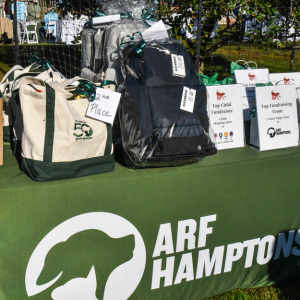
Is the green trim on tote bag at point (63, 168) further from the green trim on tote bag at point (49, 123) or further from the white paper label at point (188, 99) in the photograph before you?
the white paper label at point (188, 99)

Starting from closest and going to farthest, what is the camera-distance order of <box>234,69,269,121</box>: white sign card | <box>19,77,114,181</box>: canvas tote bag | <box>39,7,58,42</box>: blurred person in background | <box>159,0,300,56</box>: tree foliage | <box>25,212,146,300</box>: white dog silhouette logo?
<box>19,77,114,181</box>: canvas tote bag < <box>25,212,146,300</box>: white dog silhouette logo < <box>234,69,269,121</box>: white sign card < <box>159,0,300,56</box>: tree foliage < <box>39,7,58,42</box>: blurred person in background

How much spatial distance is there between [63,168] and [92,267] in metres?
0.48

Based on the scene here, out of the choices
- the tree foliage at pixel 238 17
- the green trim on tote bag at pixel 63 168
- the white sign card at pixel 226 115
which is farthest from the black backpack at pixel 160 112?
the tree foliage at pixel 238 17

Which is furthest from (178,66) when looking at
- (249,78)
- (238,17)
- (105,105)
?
(238,17)

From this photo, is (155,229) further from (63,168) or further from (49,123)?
(49,123)

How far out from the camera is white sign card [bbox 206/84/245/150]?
2291 mm

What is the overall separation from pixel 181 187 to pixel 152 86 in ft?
1.58

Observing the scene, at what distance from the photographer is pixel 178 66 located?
202 cm

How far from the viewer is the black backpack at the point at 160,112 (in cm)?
188

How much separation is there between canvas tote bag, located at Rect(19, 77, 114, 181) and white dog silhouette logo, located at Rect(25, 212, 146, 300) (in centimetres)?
22

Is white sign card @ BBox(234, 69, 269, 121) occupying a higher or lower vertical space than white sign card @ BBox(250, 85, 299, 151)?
higher

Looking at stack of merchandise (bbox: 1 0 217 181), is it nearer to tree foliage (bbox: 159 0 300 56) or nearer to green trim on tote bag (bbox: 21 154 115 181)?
green trim on tote bag (bbox: 21 154 115 181)

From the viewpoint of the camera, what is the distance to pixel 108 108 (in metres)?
1.88

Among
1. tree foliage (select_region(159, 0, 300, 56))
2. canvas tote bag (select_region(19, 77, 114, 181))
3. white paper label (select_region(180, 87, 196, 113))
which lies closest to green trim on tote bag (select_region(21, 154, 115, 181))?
canvas tote bag (select_region(19, 77, 114, 181))
